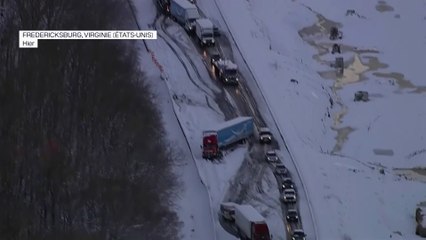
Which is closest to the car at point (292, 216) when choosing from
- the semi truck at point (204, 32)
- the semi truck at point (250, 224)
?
the semi truck at point (250, 224)

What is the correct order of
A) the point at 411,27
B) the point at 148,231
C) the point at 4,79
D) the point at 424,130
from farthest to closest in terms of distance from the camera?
the point at 411,27
the point at 424,130
the point at 4,79
the point at 148,231

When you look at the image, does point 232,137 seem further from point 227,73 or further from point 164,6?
point 164,6

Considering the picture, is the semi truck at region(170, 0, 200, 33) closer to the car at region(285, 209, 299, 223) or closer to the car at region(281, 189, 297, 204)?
the car at region(281, 189, 297, 204)

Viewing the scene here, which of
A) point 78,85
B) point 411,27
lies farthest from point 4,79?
point 411,27

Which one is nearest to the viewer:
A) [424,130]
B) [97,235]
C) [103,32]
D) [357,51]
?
[97,235]

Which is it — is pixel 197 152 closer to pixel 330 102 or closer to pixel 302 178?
pixel 302 178

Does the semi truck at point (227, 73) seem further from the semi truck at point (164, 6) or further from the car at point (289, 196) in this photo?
the car at point (289, 196)
